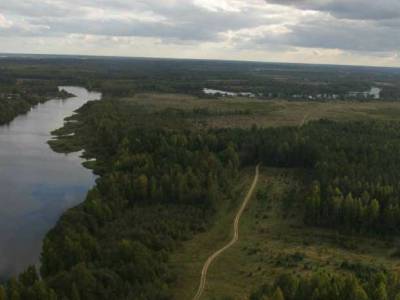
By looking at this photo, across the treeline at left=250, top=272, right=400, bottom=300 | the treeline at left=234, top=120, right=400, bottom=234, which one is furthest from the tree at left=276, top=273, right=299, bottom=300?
the treeline at left=234, top=120, right=400, bottom=234

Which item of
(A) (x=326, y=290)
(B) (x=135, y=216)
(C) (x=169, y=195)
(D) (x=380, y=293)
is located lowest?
(B) (x=135, y=216)

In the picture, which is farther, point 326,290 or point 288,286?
point 288,286

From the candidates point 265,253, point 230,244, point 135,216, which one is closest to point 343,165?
point 230,244

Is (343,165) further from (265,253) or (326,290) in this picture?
(326,290)

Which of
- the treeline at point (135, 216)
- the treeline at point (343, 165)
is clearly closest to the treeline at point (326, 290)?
the treeline at point (135, 216)

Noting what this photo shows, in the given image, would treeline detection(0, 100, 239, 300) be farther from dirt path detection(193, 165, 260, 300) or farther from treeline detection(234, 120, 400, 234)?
treeline detection(234, 120, 400, 234)

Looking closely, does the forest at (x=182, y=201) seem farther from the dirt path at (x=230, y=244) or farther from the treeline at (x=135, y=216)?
the dirt path at (x=230, y=244)
